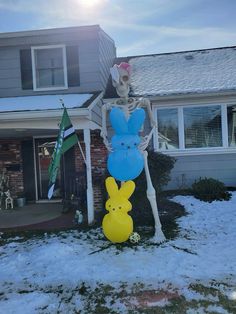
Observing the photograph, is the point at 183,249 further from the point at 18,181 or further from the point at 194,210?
the point at 18,181

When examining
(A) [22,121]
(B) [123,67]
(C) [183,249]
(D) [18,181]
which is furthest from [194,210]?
(D) [18,181]

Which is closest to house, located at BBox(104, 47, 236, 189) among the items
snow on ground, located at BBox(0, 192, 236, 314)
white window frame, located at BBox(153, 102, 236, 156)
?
white window frame, located at BBox(153, 102, 236, 156)

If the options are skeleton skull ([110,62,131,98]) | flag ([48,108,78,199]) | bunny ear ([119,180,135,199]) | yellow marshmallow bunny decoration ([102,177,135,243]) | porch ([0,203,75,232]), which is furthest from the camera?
porch ([0,203,75,232])

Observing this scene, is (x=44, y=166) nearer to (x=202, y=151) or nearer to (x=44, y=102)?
(x=44, y=102)

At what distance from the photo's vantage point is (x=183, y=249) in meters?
5.71

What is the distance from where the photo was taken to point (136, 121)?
5812 millimetres

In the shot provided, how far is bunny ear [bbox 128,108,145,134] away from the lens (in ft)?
19.0

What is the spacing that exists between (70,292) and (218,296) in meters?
1.75

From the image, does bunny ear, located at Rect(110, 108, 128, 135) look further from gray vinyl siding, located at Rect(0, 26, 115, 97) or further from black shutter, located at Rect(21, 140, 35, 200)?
black shutter, located at Rect(21, 140, 35, 200)

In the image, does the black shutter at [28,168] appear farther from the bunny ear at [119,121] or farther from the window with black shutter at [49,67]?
the bunny ear at [119,121]

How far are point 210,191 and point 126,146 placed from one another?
4005 millimetres

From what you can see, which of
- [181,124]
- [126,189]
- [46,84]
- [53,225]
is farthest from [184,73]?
[126,189]

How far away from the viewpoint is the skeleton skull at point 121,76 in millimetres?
5995

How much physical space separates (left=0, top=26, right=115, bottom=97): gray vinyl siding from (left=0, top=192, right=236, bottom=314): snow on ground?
4939mm
